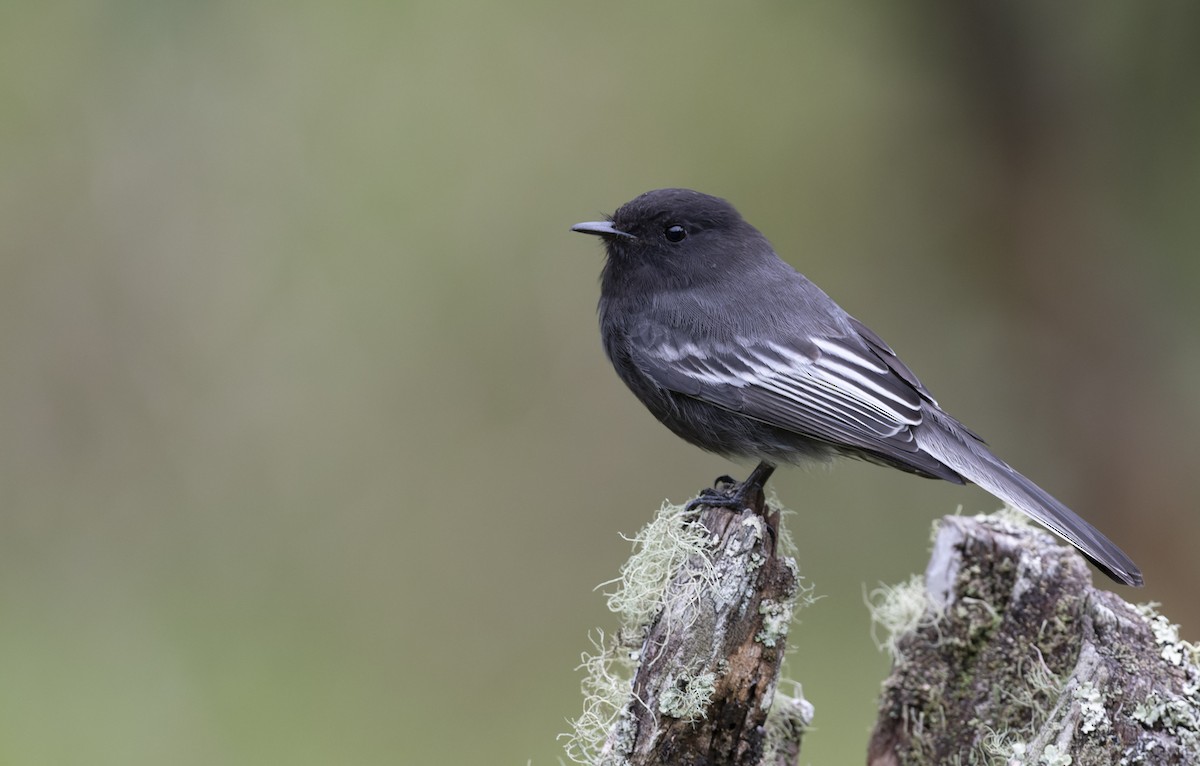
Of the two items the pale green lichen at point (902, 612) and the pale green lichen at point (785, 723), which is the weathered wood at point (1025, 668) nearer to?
the pale green lichen at point (902, 612)

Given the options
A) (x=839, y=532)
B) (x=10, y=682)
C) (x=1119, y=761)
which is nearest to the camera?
(x=1119, y=761)

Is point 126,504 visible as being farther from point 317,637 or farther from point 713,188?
point 713,188

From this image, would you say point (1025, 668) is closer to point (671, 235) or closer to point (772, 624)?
point (772, 624)

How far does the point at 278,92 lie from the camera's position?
6.29 meters

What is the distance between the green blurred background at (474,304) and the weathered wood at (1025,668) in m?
2.51

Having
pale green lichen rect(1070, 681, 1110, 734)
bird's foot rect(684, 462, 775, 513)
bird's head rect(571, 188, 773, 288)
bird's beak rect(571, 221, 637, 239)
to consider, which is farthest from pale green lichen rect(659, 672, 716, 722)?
bird's beak rect(571, 221, 637, 239)

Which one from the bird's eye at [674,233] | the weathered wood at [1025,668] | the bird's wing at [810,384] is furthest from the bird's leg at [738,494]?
the bird's eye at [674,233]

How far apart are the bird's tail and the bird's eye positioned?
1.25m

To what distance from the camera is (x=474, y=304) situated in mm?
6598

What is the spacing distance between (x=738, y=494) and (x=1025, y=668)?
3.48ft

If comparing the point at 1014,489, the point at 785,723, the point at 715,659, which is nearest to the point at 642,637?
the point at 715,659

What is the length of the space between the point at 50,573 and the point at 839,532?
15.0 feet

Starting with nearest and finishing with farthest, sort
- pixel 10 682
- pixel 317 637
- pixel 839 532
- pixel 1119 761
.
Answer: pixel 1119 761
pixel 10 682
pixel 317 637
pixel 839 532

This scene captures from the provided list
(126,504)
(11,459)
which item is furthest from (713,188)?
(11,459)
